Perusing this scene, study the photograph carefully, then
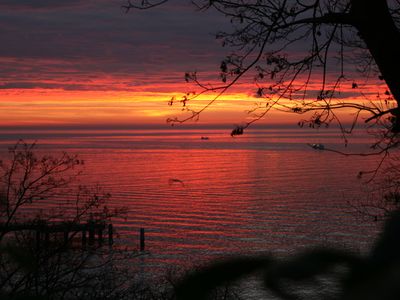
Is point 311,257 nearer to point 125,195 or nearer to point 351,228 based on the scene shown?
point 351,228

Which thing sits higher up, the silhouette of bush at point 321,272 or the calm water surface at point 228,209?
the silhouette of bush at point 321,272

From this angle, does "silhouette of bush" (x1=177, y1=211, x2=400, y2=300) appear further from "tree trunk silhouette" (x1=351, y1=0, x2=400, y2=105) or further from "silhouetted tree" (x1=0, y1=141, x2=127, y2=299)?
"tree trunk silhouette" (x1=351, y1=0, x2=400, y2=105)

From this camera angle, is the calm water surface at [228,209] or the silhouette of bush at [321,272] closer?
the silhouette of bush at [321,272]

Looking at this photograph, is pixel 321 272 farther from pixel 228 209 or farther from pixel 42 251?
pixel 228 209

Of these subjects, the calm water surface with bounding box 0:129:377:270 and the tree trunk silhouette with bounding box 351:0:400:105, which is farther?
the calm water surface with bounding box 0:129:377:270

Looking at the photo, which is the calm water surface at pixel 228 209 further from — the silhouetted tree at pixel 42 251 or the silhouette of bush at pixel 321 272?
the silhouette of bush at pixel 321 272

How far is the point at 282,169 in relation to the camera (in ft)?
431

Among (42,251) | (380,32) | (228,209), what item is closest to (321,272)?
(380,32)

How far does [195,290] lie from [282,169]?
132120mm

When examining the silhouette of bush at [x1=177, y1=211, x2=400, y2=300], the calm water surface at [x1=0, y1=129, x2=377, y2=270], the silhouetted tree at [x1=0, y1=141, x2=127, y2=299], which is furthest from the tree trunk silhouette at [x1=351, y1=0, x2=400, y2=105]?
the calm water surface at [x1=0, y1=129, x2=377, y2=270]

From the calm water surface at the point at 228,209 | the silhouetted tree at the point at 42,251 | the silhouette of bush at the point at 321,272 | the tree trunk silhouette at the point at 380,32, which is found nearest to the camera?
the silhouette of bush at the point at 321,272

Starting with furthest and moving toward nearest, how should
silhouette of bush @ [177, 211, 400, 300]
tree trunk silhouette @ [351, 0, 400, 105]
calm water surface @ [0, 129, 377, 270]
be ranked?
calm water surface @ [0, 129, 377, 270], tree trunk silhouette @ [351, 0, 400, 105], silhouette of bush @ [177, 211, 400, 300]

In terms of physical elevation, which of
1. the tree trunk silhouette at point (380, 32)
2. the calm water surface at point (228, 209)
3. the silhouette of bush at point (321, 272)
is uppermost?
the tree trunk silhouette at point (380, 32)

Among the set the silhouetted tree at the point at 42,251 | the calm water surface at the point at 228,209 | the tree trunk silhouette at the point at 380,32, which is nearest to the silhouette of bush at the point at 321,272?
the silhouetted tree at the point at 42,251
